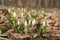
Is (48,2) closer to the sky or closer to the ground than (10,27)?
closer to the sky

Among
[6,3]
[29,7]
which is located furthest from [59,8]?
[6,3]

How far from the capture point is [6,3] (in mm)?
5461

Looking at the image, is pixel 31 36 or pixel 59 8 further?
pixel 59 8

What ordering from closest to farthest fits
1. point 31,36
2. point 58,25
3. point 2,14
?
point 31,36 < point 58,25 < point 2,14

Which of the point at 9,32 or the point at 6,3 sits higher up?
the point at 6,3

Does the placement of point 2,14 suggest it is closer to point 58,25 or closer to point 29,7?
point 58,25

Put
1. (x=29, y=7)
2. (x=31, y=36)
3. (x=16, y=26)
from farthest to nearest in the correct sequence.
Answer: (x=29, y=7) → (x=16, y=26) → (x=31, y=36)

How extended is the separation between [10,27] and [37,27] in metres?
0.35

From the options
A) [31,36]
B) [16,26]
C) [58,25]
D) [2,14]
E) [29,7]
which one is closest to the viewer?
[31,36]

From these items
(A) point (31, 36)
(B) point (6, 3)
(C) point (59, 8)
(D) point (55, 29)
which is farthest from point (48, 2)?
(A) point (31, 36)

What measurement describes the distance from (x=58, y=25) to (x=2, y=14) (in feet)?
3.08

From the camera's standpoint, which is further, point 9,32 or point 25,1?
point 25,1

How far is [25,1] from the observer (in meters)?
5.47

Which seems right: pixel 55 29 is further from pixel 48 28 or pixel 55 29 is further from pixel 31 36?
pixel 31 36
